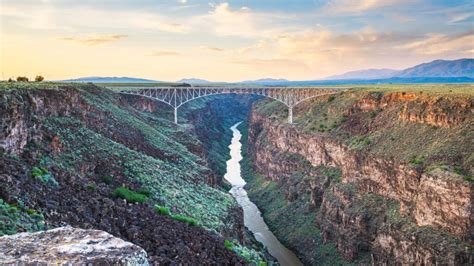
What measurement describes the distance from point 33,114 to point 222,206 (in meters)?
18.4

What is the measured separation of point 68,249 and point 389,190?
45.9 m

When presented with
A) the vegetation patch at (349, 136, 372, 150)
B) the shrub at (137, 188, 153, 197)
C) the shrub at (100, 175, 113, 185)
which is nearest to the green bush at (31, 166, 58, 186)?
the shrub at (100, 175, 113, 185)

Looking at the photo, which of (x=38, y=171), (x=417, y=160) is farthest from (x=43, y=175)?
(x=417, y=160)

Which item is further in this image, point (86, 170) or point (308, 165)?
point (308, 165)

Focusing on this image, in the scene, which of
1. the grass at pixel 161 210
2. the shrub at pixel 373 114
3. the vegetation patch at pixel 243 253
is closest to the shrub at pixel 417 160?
the shrub at pixel 373 114

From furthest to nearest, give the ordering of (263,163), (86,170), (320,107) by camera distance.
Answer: (263,163) < (320,107) < (86,170)

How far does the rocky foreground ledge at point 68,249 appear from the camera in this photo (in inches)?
348

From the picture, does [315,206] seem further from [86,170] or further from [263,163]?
[86,170]

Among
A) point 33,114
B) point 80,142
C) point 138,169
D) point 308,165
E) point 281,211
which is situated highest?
point 33,114

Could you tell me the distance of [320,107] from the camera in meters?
84.2

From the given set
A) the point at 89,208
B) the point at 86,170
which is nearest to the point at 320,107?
the point at 86,170

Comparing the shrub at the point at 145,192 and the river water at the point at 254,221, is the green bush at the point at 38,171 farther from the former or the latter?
the river water at the point at 254,221

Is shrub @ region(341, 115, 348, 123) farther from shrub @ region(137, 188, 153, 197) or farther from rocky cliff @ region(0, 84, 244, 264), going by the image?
shrub @ region(137, 188, 153, 197)

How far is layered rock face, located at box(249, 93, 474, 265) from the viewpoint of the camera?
38938 mm
